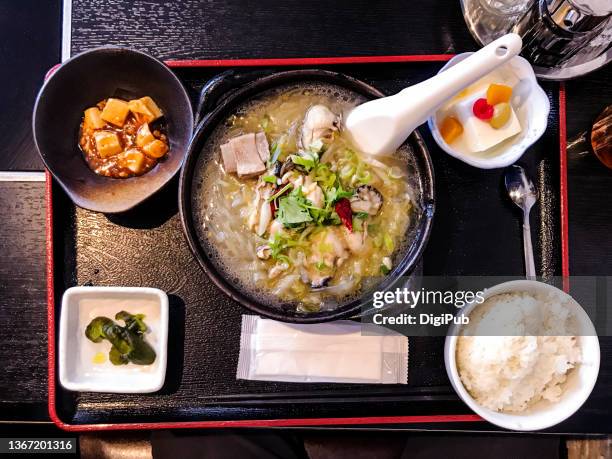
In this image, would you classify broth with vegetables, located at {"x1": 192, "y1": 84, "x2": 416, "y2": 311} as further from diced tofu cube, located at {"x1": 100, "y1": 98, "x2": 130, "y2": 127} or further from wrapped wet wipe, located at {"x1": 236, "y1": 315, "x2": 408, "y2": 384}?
diced tofu cube, located at {"x1": 100, "y1": 98, "x2": 130, "y2": 127}

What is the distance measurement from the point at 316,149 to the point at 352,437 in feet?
4.85

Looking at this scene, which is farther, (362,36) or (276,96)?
(362,36)

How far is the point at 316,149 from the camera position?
1.98 meters

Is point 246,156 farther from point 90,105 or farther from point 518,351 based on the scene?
point 518,351

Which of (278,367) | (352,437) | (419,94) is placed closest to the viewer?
(419,94)

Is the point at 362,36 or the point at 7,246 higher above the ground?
the point at 362,36

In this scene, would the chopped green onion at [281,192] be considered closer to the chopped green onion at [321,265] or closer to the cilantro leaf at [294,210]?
the cilantro leaf at [294,210]

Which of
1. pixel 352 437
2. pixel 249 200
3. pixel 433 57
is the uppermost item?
pixel 433 57

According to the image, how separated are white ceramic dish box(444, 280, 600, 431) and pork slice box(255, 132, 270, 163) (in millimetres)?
965

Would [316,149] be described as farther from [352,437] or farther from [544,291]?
[352,437]

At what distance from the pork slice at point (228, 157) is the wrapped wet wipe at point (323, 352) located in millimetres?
617

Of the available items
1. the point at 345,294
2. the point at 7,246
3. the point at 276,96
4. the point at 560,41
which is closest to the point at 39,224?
the point at 7,246

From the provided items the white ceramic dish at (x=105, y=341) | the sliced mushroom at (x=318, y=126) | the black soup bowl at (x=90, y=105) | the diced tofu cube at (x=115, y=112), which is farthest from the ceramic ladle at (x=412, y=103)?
the white ceramic dish at (x=105, y=341)

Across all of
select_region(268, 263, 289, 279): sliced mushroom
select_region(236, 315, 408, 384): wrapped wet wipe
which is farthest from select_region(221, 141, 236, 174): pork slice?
select_region(236, 315, 408, 384): wrapped wet wipe
